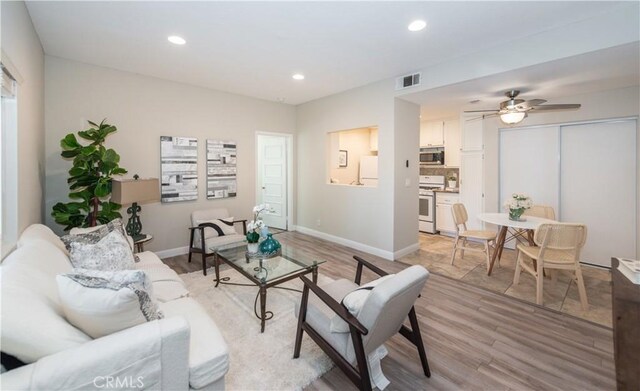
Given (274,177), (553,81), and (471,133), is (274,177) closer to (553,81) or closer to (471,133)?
(471,133)

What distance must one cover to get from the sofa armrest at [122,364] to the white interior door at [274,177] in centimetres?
471

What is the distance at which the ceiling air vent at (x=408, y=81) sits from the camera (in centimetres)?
370

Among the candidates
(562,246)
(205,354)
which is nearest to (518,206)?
(562,246)

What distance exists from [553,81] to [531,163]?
62.4 inches

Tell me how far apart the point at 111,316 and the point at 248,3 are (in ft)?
7.81

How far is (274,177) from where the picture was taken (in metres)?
6.12

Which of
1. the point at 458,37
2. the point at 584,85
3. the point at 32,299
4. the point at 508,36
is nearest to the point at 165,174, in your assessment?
the point at 32,299

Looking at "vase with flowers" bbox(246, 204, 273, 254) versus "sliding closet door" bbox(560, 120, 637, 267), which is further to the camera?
"sliding closet door" bbox(560, 120, 637, 267)

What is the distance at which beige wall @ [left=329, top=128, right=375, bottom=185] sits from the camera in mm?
6113

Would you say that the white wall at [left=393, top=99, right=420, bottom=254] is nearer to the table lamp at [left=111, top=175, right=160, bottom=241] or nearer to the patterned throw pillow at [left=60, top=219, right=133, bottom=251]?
the table lamp at [left=111, top=175, right=160, bottom=241]

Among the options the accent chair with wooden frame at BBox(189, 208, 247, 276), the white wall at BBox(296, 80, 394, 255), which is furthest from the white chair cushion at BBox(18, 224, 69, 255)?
the white wall at BBox(296, 80, 394, 255)

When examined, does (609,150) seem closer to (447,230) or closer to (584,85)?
(584,85)

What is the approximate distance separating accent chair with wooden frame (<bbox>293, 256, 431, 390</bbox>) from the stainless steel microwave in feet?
15.3

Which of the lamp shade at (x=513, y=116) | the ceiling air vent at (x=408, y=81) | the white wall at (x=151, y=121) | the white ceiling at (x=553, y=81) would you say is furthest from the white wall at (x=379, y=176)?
the lamp shade at (x=513, y=116)
